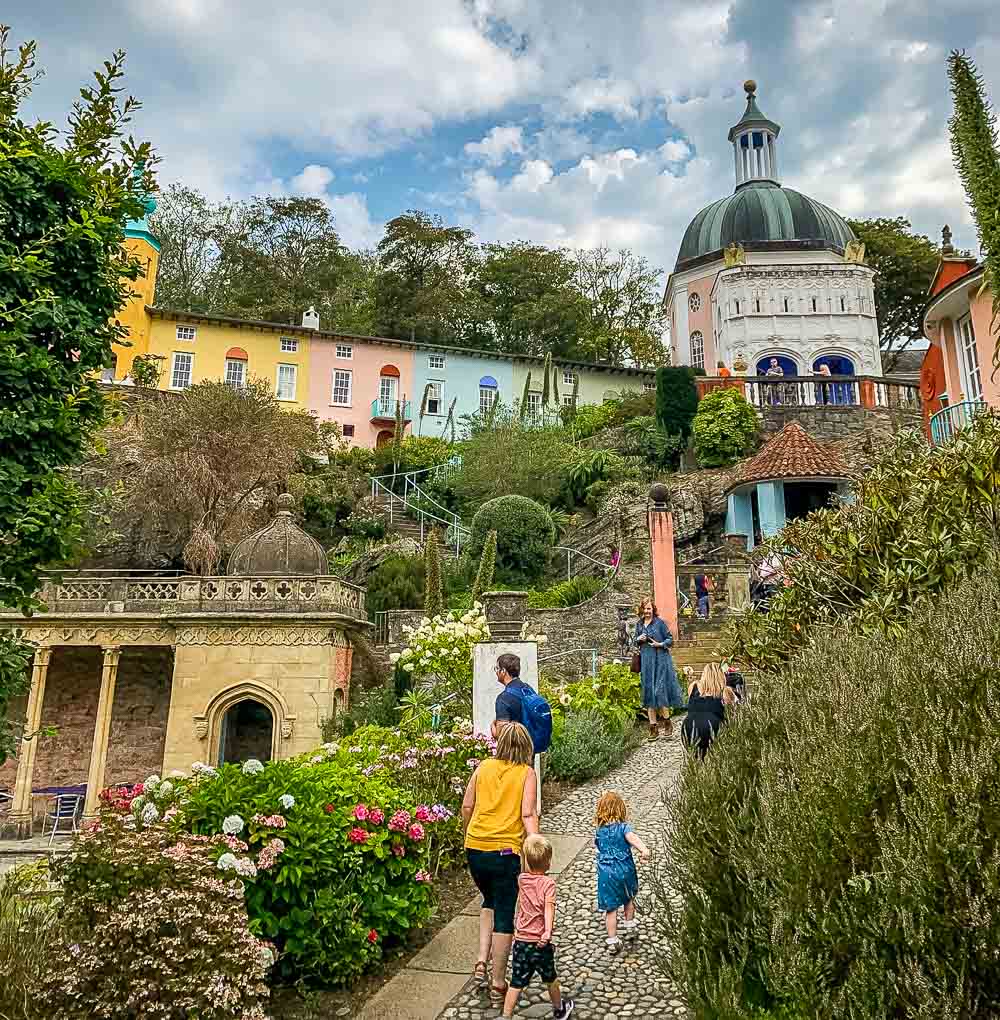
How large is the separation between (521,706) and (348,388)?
112ft

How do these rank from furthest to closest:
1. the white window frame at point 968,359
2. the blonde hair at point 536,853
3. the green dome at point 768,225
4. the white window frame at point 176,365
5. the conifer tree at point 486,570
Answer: the green dome at point 768,225 < the white window frame at point 176,365 < the conifer tree at point 486,570 < the white window frame at point 968,359 < the blonde hair at point 536,853

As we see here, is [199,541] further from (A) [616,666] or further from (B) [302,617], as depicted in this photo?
(A) [616,666]

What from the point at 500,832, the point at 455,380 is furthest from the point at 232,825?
the point at 455,380

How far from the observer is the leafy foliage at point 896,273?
42094mm

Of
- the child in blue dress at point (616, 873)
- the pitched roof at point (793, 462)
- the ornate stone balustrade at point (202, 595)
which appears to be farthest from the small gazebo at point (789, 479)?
the child in blue dress at point (616, 873)

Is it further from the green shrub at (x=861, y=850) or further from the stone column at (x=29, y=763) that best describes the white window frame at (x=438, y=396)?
the green shrub at (x=861, y=850)

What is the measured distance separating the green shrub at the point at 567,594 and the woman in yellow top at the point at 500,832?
1590cm

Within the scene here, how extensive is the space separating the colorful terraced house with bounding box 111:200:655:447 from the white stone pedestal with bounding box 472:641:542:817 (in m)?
28.3

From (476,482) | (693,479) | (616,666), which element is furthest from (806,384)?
(616,666)

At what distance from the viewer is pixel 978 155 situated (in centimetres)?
550

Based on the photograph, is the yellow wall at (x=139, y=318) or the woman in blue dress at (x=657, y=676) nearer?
the woman in blue dress at (x=657, y=676)

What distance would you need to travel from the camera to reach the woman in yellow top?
4438 millimetres

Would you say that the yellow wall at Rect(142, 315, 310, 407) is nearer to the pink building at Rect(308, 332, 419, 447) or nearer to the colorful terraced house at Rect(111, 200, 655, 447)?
the colorful terraced house at Rect(111, 200, 655, 447)

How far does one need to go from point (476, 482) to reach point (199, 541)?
34.0 feet
